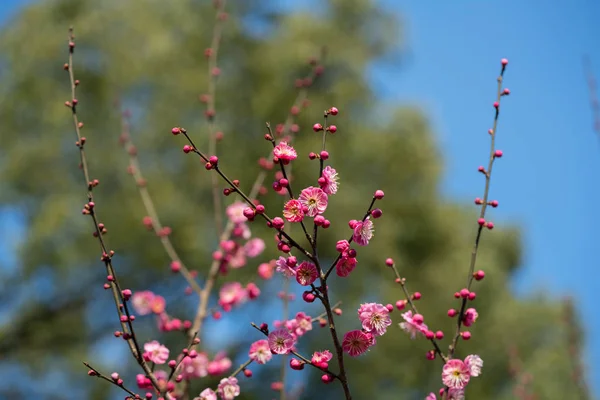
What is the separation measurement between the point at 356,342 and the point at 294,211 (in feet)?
0.75

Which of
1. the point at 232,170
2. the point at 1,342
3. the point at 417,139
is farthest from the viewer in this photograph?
the point at 417,139

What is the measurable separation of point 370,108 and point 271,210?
208cm

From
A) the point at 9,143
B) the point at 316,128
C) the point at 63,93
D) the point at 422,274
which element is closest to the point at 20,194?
the point at 9,143

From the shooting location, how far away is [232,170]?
527 centimetres

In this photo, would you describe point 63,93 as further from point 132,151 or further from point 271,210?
point 132,151

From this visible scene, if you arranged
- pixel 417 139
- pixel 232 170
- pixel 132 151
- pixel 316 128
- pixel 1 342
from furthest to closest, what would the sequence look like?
pixel 417 139, pixel 232 170, pixel 1 342, pixel 132 151, pixel 316 128

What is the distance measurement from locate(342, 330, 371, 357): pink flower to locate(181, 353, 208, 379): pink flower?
1.58ft

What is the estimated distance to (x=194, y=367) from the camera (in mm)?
1319

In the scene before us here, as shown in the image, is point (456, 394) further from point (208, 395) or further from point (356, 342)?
point (208, 395)

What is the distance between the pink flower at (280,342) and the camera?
2.86 feet

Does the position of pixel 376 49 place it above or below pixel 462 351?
above

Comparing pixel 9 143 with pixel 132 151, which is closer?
pixel 132 151

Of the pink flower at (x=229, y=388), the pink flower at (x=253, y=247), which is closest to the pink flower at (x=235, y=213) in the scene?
the pink flower at (x=253, y=247)

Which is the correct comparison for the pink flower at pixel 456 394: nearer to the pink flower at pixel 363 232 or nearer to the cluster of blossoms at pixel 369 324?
the cluster of blossoms at pixel 369 324
